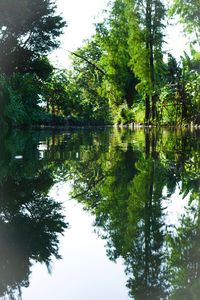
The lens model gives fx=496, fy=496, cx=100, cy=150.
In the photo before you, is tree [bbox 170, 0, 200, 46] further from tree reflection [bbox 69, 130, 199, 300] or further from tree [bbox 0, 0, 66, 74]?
tree reflection [bbox 69, 130, 199, 300]

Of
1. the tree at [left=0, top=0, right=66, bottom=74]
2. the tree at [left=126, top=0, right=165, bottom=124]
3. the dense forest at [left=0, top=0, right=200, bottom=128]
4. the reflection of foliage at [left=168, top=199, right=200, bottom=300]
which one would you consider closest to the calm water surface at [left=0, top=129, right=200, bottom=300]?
the reflection of foliage at [left=168, top=199, right=200, bottom=300]

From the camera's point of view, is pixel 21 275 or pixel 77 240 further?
pixel 77 240

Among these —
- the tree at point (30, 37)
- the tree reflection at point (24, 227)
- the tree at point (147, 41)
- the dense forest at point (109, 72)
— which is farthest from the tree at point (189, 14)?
the tree reflection at point (24, 227)

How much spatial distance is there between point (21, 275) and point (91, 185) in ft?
9.29

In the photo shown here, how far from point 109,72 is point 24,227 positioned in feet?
116

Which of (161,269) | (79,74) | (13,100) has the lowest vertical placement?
(161,269)

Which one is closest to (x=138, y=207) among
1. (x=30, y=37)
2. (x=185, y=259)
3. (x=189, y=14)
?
(x=185, y=259)

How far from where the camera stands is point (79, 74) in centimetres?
4641

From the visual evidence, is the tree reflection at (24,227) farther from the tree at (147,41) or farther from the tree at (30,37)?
the tree at (30,37)

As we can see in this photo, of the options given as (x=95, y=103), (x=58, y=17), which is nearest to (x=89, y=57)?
(x=95, y=103)

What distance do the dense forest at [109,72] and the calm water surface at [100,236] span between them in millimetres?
17268

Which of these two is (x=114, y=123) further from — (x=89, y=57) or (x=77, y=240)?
(x=77, y=240)

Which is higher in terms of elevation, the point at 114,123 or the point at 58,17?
the point at 58,17

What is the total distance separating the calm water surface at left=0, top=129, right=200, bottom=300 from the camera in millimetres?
A: 2213
